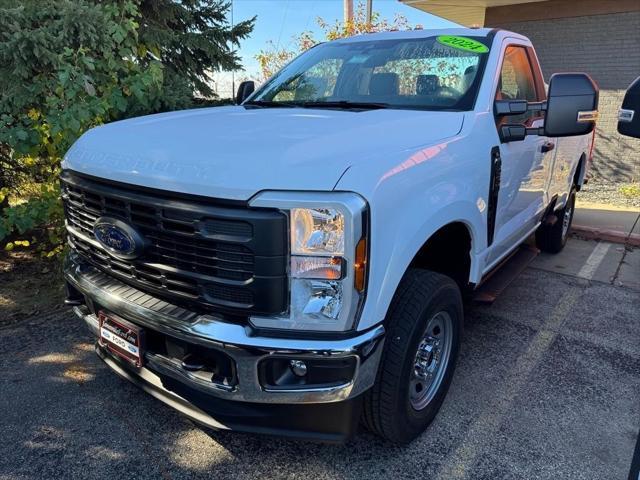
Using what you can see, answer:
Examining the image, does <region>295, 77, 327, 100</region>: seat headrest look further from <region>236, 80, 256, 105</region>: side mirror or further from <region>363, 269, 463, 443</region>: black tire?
<region>363, 269, 463, 443</region>: black tire

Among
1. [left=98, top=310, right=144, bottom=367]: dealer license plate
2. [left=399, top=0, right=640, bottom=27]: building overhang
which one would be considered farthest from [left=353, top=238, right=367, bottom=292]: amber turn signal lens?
[left=399, top=0, right=640, bottom=27]: building overhang

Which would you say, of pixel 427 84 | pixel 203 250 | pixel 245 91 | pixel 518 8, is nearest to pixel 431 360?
pixel 203 250

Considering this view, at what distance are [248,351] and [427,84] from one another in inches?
78.5

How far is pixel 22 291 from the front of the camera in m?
4.38

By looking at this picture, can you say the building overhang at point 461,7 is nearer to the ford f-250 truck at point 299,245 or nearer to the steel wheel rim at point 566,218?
the steel wheel rim at point 566,218

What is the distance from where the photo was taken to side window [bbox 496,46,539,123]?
3214 mm

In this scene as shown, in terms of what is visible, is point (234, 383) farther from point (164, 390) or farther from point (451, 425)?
point (451, 425)

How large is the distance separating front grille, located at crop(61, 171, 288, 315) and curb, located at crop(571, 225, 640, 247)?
229 inches

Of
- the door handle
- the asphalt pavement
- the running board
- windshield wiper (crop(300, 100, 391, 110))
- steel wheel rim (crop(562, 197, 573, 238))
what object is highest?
windshield wiper (crop(300, 100, 391, 110))

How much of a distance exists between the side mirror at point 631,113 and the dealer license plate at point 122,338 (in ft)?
6.80

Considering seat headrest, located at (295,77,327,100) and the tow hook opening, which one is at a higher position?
seat headrest, located at (295,77,327,100)

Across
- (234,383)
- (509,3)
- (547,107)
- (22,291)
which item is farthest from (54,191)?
(509,3)

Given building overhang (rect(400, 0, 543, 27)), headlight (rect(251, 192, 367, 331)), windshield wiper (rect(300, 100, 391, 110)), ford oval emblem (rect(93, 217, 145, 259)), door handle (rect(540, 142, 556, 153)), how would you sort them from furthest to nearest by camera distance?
building overhang (rect(400, 0, 543, 27)) → door handle (rect(540, 142, 556, 153)) → windshield wiper (rect(300, 100, 391, 110)) → ford oval emblem (rect(93, 217, 145, 259)) → headlight (rect(251, 192, 367, 331))

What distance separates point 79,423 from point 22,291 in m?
2.21
